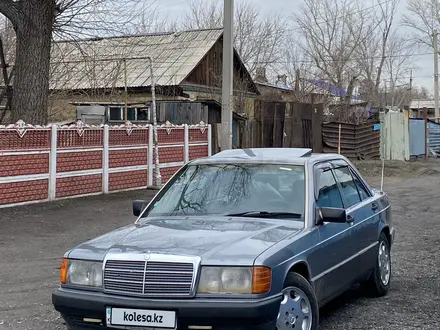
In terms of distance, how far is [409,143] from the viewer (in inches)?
1183

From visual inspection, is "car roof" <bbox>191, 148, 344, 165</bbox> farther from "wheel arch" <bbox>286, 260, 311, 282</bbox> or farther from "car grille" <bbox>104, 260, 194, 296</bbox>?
"car grille" <bbox>104, 260, 194, 296</bbox>

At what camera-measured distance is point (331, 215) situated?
17.5 feet

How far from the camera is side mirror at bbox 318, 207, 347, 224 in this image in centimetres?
530

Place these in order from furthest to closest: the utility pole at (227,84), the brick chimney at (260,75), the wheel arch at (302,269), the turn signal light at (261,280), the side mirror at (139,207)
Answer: the brick chimney at (260,75), the utility pole at (227,84), the side mirror at (139,207), the wheel arch at (302,269), the turn signal light at (261,280)

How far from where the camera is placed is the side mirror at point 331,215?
5305mm

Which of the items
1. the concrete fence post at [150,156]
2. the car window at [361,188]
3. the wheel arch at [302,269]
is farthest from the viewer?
the concrete fence post at [150,156]

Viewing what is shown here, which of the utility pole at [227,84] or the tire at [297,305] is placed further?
the utility pole at [227,84]

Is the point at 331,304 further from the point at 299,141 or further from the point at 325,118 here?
the point at 325,118

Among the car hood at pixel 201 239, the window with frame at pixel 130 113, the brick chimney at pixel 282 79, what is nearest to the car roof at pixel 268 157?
the car hood at pixel 201 239

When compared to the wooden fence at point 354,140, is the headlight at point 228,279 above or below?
below

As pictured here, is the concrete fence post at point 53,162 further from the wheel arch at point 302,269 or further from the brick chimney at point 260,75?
the brick chimney at point 260,75

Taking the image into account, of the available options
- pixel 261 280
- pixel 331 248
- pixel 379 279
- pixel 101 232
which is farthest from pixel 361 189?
pixel 101 232

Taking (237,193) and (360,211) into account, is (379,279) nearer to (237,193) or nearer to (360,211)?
(360,211)

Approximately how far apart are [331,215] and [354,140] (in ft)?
73.5
